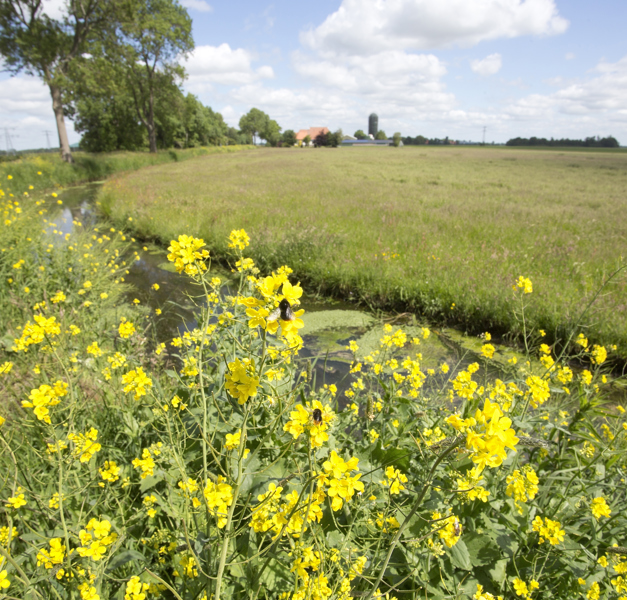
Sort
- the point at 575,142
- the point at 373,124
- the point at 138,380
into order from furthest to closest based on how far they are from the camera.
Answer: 1. the point at 373,124
2. the point at 575,142
3. the point at 138,380

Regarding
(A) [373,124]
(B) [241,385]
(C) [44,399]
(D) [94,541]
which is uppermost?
(A) [373,124]

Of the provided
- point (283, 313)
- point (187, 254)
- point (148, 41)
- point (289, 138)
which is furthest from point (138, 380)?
point (289, 138)

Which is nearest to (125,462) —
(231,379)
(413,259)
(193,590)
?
(193,590)

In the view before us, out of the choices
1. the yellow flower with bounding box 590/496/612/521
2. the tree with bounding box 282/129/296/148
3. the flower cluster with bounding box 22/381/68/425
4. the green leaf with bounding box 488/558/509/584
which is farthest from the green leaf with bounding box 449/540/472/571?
the tree with bounding box 282/129/296/148

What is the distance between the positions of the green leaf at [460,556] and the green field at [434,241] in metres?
1.84

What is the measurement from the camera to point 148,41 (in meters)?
24.0

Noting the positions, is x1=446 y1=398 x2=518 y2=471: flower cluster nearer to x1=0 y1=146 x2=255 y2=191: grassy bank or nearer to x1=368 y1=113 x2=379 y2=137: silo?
x1=0 y1=146 x2=255 y2=191: grassy bank

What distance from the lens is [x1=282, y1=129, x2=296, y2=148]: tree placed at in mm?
82125

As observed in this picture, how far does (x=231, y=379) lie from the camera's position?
0.83 m

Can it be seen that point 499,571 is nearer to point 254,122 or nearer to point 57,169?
point 57,169

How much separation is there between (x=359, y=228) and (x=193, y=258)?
6.90 meters

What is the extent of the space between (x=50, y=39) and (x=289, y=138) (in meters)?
70.8

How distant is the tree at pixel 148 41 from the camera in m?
19.1

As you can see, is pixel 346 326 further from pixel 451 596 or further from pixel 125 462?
pixel 451 596
